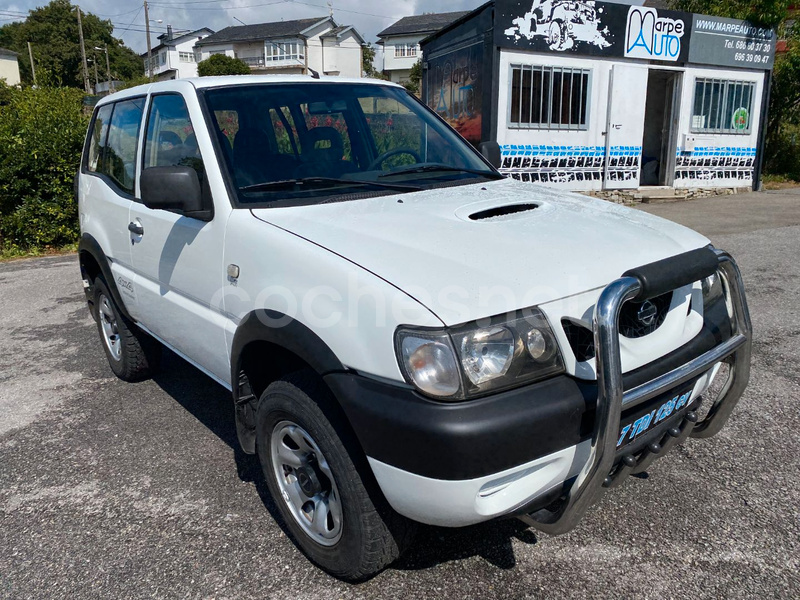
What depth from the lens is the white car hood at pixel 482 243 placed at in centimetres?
204

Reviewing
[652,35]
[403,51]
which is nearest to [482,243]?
[652,35]

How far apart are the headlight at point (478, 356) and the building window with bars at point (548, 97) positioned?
10.4 meters

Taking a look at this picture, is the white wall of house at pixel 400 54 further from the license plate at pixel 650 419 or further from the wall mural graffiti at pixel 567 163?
the license plate at pixel 650 419

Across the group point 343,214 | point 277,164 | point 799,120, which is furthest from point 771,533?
point 799,120

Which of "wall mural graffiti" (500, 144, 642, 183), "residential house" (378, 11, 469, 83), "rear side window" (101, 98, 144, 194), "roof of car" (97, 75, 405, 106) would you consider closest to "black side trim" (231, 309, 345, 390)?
"roof of car" (97, 75, 405, 106)

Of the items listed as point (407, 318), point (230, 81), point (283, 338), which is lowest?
point (283, 338)

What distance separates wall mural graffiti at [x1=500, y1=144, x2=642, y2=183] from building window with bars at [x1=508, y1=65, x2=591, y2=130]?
45cm

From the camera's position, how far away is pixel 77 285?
759 cm

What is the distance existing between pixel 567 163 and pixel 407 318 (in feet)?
37.0

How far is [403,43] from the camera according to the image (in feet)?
214

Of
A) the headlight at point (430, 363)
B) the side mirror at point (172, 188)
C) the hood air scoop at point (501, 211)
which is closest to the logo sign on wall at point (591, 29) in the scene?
the hood air scoop at point (501, 211)

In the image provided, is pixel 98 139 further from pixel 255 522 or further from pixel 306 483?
pixel 306 483

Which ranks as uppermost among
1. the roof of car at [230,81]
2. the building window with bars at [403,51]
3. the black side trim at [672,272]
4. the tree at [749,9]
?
the building window with bars at [403,51]

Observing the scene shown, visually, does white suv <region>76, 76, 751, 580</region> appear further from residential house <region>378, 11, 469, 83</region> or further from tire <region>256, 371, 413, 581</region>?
residential house <region>378, 11, 469, 83</region>
